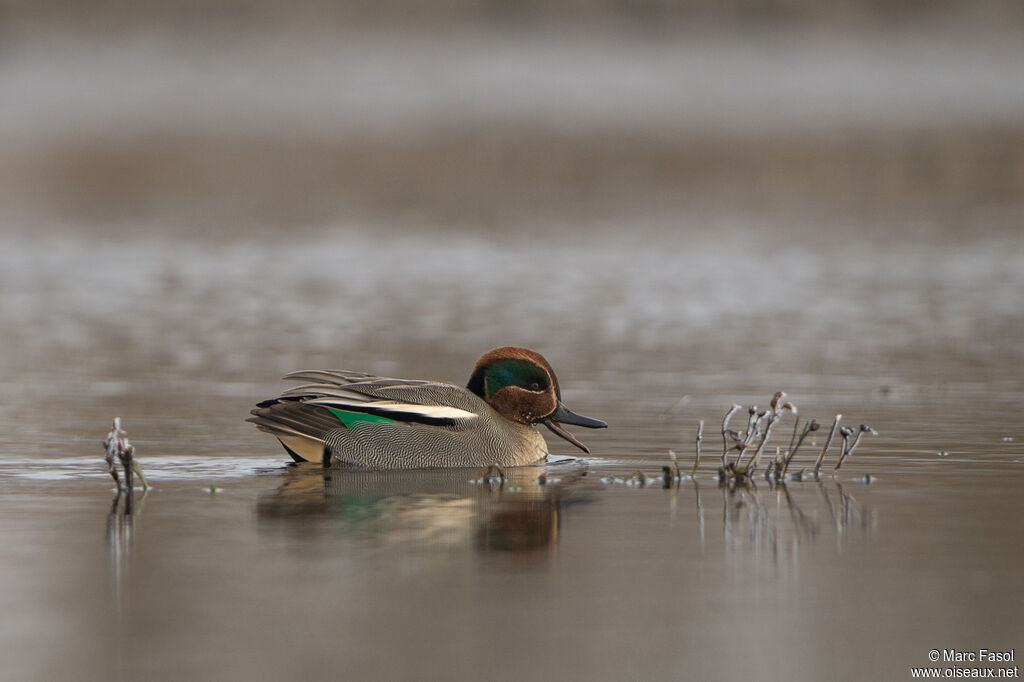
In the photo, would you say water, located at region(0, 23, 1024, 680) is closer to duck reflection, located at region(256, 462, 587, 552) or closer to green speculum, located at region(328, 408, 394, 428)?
duck reflection, located at region(256, 462, 587, 552)

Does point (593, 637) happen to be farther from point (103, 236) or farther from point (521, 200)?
point (521, 200)

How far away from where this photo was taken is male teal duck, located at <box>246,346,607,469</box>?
1073cm

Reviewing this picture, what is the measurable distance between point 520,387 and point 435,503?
1.90 meters

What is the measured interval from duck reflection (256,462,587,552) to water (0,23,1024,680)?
4 centimetres

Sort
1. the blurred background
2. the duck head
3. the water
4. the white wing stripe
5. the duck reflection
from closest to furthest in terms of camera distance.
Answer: the water → the duck reflection → the white wing stripe → the duck head → the blurred background

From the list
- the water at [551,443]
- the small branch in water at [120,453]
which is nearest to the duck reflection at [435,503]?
the water at [551,443]

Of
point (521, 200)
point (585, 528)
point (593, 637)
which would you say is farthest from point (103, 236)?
point (593, 637)

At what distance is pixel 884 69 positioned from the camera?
6825cm

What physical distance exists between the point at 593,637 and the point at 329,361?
946 centimetres

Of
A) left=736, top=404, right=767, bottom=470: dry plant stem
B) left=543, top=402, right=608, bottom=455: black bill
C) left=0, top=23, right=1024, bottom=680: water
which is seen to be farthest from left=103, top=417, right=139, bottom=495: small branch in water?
left=736, top=404, right=767, bottom=470: dry plant stem

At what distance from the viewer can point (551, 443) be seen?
12492mm

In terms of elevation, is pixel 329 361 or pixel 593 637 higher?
pixel 329 361

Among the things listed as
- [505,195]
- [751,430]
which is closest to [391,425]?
[751,430]

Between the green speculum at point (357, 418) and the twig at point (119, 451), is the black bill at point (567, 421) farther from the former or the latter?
the twig at point (119, 451)
